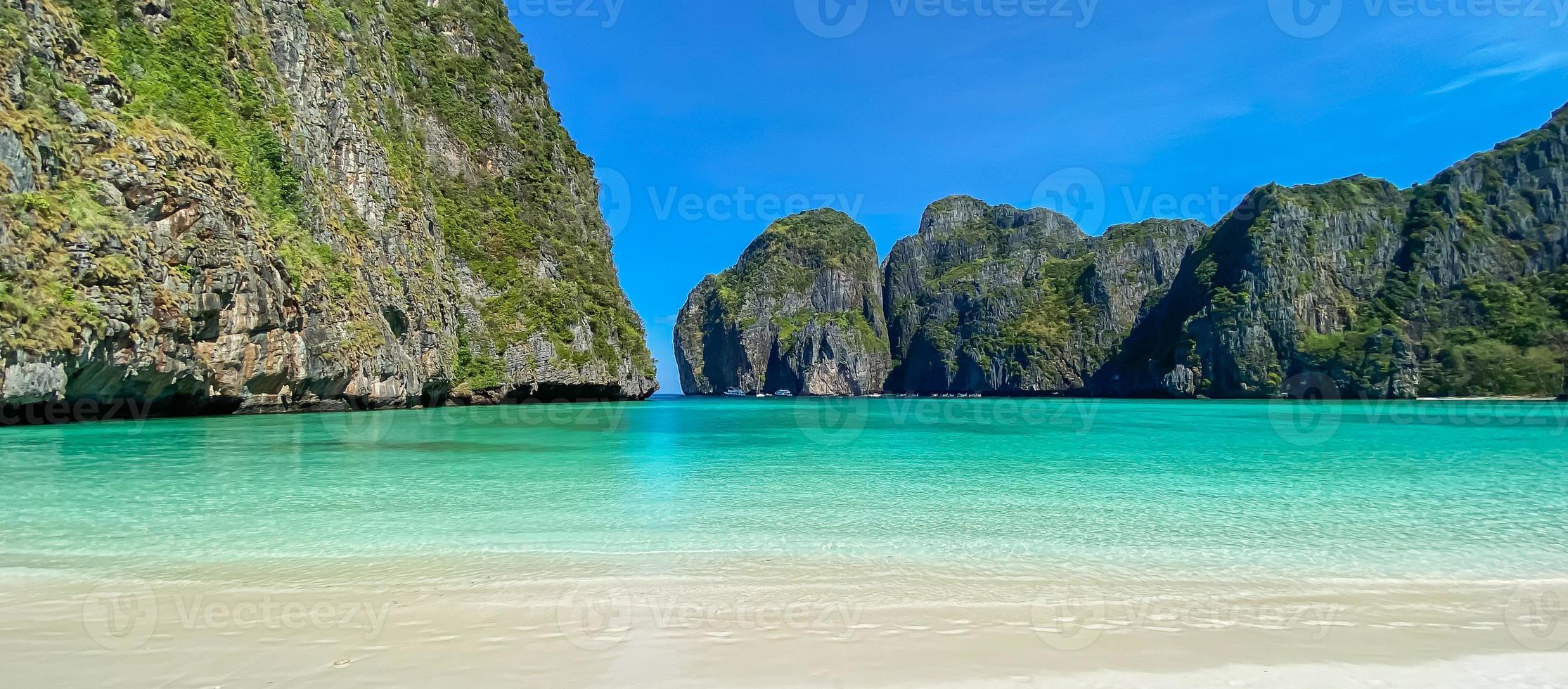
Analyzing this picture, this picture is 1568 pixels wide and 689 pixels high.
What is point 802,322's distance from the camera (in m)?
182

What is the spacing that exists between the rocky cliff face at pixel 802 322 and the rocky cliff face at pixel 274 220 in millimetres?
107229

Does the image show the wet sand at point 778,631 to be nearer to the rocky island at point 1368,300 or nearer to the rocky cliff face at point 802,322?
the rocky island at point 1368,300

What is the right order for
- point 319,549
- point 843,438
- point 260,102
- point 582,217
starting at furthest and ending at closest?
point 582,217
point 260,102
point 843,438
point 319,549

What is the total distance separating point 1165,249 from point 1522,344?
87186 mm

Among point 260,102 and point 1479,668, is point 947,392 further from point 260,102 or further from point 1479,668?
point 1479,668

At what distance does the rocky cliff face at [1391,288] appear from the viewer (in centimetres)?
9619

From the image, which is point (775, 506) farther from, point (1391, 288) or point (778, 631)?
point (1391, 288)

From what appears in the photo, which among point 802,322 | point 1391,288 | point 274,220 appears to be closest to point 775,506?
point 274,220

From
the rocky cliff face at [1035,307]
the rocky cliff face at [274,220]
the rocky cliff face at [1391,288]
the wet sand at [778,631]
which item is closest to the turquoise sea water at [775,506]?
the wet sand at [778,631]

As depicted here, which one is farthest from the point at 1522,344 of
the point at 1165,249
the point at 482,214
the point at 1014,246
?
the point at 482,214

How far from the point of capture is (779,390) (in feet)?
580

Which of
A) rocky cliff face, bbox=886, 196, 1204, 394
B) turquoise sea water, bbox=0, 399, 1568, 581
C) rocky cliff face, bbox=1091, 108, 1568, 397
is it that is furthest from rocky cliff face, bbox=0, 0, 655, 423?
rocky cliff face, bbox=886, 196, 1204, 394

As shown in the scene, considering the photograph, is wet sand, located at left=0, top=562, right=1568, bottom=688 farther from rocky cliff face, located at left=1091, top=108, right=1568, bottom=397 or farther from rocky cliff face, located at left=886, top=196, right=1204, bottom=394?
rocky cliff face, located at left=886, top=196, right=1204, bottom=394

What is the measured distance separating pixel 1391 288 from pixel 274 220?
454ft
